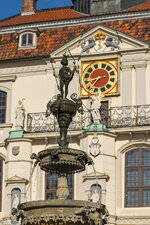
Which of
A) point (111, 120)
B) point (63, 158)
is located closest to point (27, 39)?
point (111, 120)

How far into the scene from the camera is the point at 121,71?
29469 mm

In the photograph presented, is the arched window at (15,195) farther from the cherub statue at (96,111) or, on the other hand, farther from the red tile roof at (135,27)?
the red tile roof at (135,27)

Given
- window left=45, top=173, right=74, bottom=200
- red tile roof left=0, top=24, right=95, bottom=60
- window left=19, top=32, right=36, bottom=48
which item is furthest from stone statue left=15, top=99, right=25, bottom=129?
window left=19, top=32, right=36, bottom=48

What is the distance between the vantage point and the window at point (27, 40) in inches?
1247

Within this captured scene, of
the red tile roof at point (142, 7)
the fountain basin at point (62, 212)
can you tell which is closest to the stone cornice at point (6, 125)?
the red tile roof at point (142, 7)

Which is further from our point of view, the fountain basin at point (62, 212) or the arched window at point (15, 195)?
the arched window at point (15, 195)

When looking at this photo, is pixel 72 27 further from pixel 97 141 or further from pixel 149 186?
pixel 149 186

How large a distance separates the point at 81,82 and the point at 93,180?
17.7ft

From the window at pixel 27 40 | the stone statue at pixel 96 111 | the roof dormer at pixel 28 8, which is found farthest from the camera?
the roof dormer at pixel 28 8

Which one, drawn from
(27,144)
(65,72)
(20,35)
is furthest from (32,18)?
(65,72)

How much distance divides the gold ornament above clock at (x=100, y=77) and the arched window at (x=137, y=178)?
3.29m

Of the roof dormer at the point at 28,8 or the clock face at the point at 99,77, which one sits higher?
the roof dormer at the point at 28,8

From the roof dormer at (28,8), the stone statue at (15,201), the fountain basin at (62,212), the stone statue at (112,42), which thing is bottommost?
the fountain basin at (62,212)

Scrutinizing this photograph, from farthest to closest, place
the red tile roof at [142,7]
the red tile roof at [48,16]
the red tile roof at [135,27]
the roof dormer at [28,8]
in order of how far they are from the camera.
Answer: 1. the roof dormer at [28,8]
2. the red tile roof at [48,16]
3. the red tile roof at [142,7]
4. the red tile roof at [135,27]
